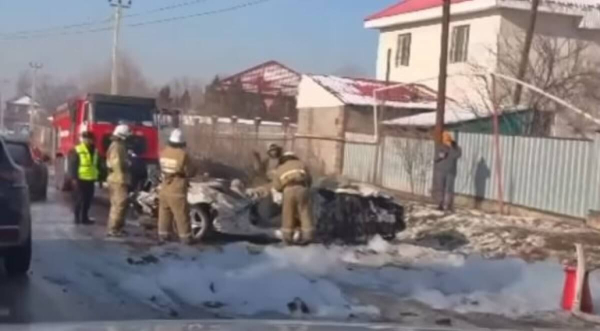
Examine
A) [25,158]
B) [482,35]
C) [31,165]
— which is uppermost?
[482,35]

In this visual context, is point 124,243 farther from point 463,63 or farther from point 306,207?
point 463,63

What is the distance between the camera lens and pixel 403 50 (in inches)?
2016

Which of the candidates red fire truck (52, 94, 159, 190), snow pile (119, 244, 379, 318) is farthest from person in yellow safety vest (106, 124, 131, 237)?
red fire truck (52, 94, 159, 190)

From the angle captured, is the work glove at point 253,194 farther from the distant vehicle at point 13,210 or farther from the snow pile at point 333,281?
the distant vehicle at point 13,210

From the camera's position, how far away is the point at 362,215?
1830cm

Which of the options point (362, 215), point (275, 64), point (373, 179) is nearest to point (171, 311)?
point (362, 215)

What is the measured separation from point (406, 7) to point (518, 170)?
87.8 feet

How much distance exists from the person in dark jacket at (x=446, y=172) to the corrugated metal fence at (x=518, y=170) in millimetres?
1100

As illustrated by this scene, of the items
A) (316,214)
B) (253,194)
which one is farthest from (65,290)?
(253,194)

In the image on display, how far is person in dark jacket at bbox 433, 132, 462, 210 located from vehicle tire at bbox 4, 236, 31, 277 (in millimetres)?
13767

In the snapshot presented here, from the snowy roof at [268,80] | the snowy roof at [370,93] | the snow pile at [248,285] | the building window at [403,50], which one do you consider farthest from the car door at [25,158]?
the snowy roof at [268,80]

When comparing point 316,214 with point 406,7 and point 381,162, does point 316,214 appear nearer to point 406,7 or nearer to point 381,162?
point 381,162

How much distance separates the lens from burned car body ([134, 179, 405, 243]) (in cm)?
1784

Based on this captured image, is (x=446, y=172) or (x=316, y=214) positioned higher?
(x=446, y=172)
